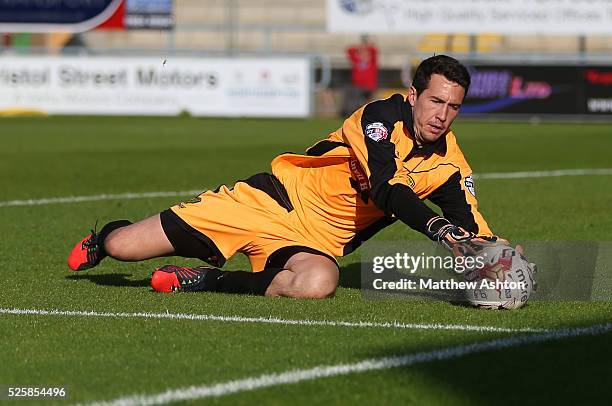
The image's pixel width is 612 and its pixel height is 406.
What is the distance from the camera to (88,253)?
7.72 metres

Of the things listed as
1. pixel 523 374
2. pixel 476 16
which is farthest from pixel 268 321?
pixel 476 16

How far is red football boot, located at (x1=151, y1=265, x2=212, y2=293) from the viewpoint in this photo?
740 cm

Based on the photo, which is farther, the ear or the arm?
the arm

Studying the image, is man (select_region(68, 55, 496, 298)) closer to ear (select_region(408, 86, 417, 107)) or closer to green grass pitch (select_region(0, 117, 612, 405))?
ear (select_region(408, 86, 417, 107))

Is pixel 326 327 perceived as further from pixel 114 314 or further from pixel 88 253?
pixel 88 253

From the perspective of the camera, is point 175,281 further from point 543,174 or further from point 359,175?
point 543,174

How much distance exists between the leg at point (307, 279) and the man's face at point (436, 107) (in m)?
0.90

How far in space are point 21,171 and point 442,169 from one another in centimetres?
990

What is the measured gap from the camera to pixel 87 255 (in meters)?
7.72

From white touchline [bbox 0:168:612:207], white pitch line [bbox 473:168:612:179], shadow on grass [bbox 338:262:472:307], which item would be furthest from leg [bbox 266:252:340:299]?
white pitch line [bbox 473:168:612:179]

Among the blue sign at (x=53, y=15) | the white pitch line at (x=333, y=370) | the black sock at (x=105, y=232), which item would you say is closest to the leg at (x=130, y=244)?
the black sock at (x=105, y=232)

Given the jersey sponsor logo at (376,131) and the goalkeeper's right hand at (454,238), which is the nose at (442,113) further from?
the goalkeeper's right hand at (454,238)

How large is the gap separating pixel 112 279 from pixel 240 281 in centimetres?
112

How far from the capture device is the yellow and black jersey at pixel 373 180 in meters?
6.93
